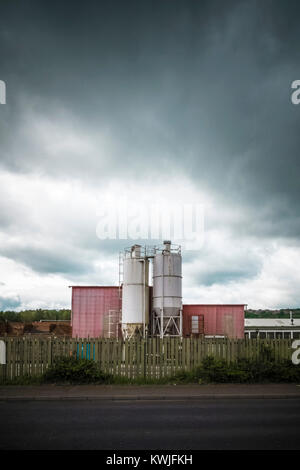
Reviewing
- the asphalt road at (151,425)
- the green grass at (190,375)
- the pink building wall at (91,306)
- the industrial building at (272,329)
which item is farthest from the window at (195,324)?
the asphalt road at (151,425)

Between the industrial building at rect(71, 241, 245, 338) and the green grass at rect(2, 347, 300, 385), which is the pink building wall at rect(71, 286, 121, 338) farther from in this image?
the green grass at rect(2, 347, 300, 385)

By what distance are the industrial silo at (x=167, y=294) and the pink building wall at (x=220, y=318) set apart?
111 inches

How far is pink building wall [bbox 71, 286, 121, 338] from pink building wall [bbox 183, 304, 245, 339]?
6.37 meters

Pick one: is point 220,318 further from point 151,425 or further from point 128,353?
point 151,425

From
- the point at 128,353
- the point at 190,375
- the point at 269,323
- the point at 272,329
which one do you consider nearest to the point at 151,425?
the point at 190,375

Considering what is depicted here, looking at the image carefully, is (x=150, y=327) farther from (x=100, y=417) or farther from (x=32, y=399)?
(x=100, y=417)

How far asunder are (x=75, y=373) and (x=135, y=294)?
55.9 feet

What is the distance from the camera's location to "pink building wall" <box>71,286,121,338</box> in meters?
34.4

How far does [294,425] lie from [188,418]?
2.42 meters

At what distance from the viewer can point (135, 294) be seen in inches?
1299

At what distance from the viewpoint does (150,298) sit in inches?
1383

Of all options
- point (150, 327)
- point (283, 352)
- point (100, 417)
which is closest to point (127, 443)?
point (100, 417)

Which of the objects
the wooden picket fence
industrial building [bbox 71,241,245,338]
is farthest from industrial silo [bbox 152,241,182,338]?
the wooden picket fence

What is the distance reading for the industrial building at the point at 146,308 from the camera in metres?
32.9
